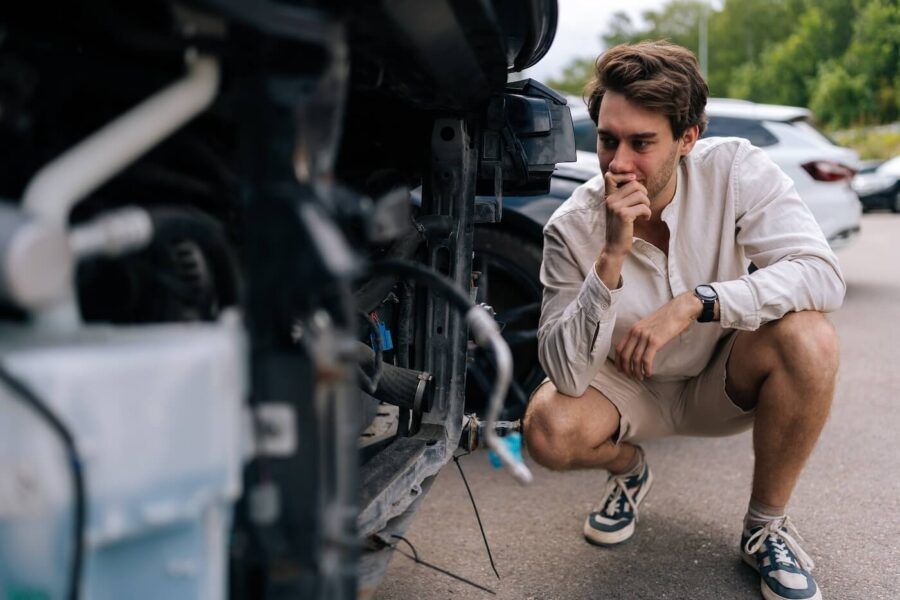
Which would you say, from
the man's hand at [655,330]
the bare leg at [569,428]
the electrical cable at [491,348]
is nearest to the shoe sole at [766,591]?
the bare leg at [569,428]

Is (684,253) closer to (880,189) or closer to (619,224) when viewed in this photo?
(619,224)

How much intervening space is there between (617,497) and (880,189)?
40.5 ft

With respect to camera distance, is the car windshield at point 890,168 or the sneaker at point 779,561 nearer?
the sneaker at point 779,561

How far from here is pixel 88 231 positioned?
100 cm

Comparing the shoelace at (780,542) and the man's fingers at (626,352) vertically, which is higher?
the man's fingers at (626,352)

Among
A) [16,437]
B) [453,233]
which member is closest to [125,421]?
[16,437]

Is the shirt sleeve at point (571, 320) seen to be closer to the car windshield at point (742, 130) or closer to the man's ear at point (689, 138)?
A: the man's ear at point (689, 138)

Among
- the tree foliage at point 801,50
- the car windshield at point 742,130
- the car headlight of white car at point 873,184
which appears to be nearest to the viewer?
the car windshield at point 742,130

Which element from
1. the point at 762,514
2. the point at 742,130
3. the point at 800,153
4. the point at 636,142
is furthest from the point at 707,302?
the point at 800,153

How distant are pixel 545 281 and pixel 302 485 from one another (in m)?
1.63

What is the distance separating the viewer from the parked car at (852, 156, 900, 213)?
42.9 ft

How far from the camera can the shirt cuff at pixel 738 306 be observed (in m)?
2.29

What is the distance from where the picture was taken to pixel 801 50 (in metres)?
37.6

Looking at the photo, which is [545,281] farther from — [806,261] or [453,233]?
[806,261]
